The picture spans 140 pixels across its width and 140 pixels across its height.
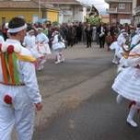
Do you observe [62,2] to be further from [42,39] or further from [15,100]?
[15,100]

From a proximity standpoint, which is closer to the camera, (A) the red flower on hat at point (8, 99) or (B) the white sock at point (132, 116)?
(A) the red flower on hat at point (8, 99)

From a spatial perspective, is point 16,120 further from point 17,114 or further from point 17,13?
point 17,13

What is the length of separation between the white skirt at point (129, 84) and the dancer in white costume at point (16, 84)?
7.50ft

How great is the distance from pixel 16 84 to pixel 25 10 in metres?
46.9

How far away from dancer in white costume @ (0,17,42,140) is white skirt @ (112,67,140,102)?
2.29 meters

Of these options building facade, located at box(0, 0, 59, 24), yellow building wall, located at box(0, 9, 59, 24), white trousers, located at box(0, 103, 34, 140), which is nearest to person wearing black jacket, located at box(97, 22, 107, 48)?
building facade, located at box(0, 0, 59, 24)

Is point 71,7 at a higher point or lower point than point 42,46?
higher

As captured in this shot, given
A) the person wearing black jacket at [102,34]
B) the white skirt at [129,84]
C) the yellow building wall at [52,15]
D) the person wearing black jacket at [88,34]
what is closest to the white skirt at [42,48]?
the white skirt at [129,84]

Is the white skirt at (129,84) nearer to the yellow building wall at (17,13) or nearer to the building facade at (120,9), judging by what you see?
the yellow building wall at (17,13)

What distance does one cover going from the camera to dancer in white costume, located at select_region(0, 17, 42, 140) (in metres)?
5.75

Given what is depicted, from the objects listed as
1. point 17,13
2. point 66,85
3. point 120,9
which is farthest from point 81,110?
point 120,9

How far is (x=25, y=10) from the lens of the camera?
171 feet

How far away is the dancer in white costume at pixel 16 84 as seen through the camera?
5.75 meters

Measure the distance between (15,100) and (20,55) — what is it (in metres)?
0.54
